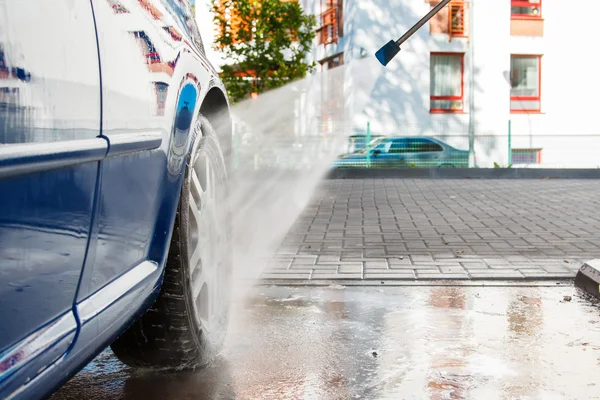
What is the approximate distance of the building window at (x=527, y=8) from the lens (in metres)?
27.6

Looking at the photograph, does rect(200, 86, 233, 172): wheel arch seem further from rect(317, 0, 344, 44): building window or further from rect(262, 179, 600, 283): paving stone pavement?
rect(317, 0, 344, 44): building window

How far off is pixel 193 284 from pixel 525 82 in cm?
2634

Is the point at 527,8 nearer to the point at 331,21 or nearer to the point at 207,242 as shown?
the point at 331,21

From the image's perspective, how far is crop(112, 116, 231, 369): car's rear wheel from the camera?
2.71 meters

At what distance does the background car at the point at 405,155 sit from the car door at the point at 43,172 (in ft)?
64.7

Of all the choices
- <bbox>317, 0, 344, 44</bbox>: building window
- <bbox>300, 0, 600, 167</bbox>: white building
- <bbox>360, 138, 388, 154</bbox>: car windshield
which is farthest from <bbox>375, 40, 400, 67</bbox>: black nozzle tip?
<bbox>317, 0, 344, 44</bbox>: building window

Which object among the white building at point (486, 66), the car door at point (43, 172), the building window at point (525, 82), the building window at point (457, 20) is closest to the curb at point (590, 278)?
the car door at point (43, 172)

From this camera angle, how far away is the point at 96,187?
5.73 ft

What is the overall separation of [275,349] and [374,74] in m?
26.1

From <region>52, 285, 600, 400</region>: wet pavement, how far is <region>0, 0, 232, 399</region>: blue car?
0.27m

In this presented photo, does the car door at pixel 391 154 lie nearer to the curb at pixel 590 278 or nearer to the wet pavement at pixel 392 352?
the curb at pixel 590 278

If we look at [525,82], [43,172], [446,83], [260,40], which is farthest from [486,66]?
[43,172]

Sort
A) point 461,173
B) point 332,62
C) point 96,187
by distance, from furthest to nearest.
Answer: point 332,62 → point 461,173 → point 96,187

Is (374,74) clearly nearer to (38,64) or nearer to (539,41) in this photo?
(539,41)
